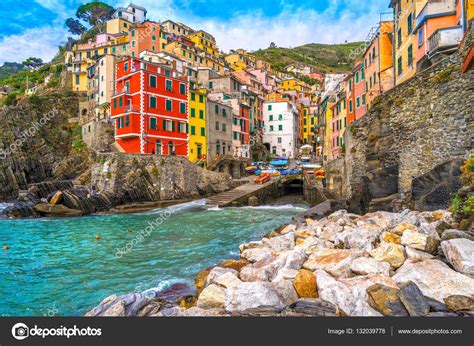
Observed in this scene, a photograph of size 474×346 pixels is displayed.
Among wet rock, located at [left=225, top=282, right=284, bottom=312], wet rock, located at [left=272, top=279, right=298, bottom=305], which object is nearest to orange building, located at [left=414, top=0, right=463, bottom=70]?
wet rock, located at [left=272, top=279, right=298, bottom=305]

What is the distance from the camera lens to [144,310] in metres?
5.29

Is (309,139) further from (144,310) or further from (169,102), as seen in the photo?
(144,310)

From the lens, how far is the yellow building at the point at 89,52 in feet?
207

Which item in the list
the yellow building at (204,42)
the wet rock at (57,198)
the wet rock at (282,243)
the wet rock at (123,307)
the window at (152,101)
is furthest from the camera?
the yellow building at (204,42)

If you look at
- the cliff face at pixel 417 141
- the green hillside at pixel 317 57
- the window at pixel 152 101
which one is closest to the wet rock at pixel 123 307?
the cliff face at pixel 417 141

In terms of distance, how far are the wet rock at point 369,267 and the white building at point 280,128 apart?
6264 centimetres

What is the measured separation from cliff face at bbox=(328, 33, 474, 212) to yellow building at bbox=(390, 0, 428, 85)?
9.09 m

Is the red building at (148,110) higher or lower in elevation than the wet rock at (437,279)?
higher

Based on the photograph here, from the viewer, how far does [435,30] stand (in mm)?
19312

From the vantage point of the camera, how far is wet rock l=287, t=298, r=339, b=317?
4383 mm

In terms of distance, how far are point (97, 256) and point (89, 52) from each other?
7442 centimetres

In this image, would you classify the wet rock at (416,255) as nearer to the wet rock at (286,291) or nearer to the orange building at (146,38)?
the wet rock at (286,291)

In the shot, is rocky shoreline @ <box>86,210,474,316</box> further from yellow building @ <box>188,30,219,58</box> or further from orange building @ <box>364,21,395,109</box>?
yellow building @ <box>188,30,219,58</box>
